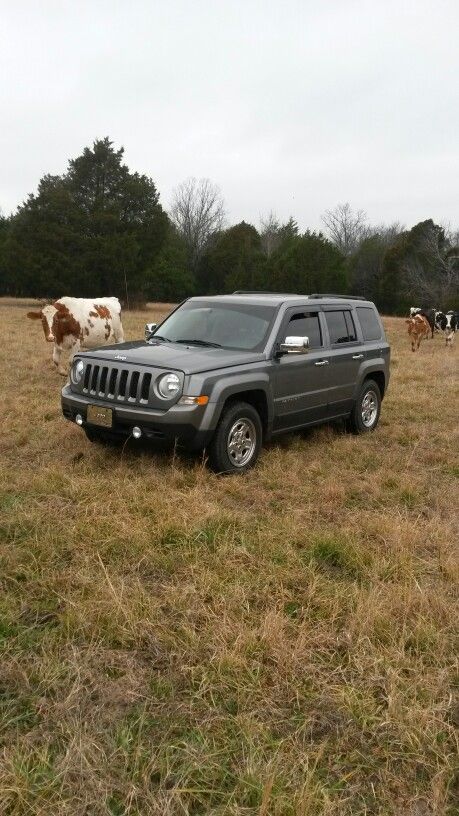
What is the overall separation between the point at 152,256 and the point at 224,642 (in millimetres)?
37935

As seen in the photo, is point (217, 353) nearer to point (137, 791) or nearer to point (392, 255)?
point (137, 791)

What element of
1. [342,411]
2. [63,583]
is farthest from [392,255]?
[63,583]

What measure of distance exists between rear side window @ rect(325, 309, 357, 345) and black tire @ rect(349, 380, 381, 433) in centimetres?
69

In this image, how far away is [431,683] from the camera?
2.77 m

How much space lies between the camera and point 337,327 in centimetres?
728

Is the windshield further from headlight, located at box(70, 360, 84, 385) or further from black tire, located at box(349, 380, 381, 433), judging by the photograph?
black tire, located at box(349, 380, 381, 433)

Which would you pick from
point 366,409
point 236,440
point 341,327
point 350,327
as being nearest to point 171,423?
point 236,440

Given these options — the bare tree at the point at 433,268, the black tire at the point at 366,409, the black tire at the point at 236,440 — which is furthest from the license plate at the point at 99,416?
the bare tree at the point at 433,268

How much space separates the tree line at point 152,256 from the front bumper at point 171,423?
106 feet

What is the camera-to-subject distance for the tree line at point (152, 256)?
36.3m

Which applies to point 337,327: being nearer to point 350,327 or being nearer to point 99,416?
point 350,327

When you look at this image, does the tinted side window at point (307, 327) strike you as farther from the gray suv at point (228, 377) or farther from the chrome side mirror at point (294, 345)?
the chrome side mirror at point (294, 345)

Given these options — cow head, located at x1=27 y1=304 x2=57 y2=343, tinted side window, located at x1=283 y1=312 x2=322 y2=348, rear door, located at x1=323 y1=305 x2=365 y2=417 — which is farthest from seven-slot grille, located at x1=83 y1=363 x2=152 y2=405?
cow head, located at x1=27 y1=304 x2=57 y2=343

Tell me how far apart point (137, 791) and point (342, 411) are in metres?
5.62
